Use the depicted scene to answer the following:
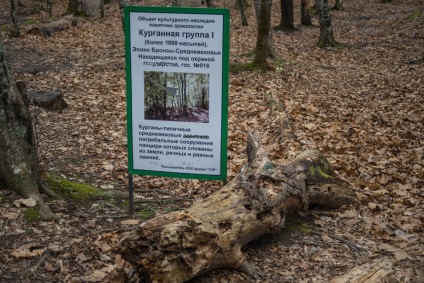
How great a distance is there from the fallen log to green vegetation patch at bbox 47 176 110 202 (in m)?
1.64

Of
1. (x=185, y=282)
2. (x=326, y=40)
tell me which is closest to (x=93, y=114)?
(x=185, y=282)

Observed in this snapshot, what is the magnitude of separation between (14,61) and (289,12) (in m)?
12.4

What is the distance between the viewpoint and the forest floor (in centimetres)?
439

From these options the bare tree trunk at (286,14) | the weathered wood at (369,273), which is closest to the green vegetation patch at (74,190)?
the weathered wood at (369,273)

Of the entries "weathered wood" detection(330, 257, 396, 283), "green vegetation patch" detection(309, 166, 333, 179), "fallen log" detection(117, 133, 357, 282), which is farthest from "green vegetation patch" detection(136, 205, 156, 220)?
"weathered wood" detection(330, 257, 396, 283)

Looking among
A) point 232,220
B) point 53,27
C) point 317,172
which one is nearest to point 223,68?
point 232,220

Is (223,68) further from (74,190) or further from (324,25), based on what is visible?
(324,25)

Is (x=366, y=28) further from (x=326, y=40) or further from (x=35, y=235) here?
(x=35, y=235)

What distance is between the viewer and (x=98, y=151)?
7480 mm

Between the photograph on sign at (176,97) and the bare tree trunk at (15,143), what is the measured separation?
48.6 inches

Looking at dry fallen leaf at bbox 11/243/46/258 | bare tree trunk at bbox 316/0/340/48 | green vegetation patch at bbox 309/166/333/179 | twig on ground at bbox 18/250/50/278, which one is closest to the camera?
twig on ground at bbox 18/250/50/278

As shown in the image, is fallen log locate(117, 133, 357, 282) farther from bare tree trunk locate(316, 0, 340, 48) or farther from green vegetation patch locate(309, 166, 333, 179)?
bare tree trunk locate(316, 0, 340, 48)

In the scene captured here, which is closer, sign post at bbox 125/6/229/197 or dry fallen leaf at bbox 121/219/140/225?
sign post at bbox 125/6/229/197

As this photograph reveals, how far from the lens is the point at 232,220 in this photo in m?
4.25
